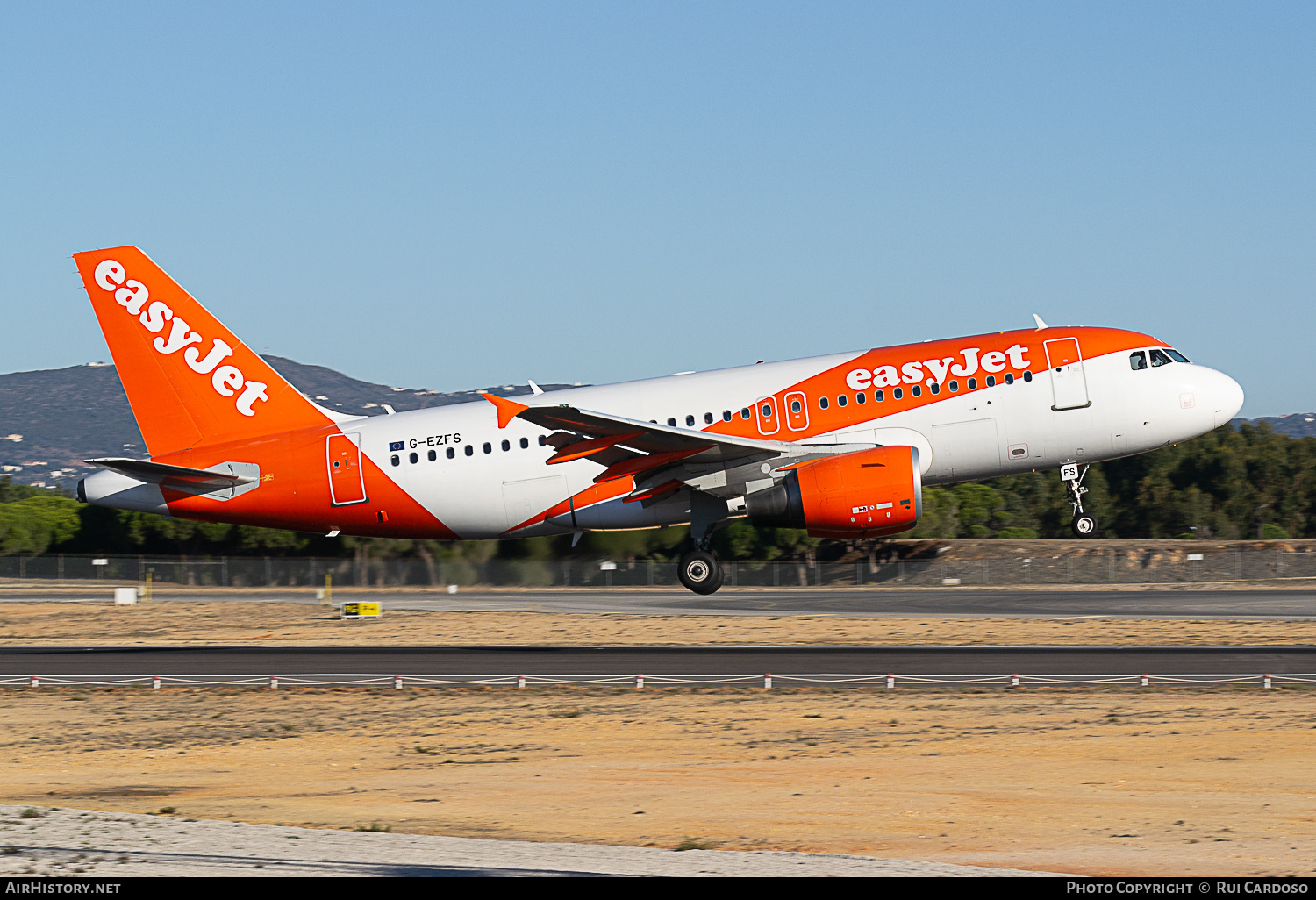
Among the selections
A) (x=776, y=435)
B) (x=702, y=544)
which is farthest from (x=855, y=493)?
(x=702, y=544)

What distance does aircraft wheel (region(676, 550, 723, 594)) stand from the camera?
3622cm

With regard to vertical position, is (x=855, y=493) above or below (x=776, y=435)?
below

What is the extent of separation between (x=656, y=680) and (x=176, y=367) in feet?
59.6

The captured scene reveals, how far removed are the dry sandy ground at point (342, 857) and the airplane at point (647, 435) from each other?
18951mm

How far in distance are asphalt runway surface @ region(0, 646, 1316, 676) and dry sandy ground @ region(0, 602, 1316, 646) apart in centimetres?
186

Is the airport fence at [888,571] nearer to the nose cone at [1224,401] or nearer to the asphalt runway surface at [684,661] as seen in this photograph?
the asphalt runway surface at [684,661]

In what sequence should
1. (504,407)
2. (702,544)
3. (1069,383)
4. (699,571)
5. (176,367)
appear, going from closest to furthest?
(1069,383) < (504,407) < (702,544) < (699,571) < (176,367)

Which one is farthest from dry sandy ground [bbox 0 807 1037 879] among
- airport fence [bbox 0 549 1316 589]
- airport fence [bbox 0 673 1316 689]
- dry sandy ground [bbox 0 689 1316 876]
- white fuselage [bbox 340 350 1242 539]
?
airport fence [bbox 0 549 1316 589]

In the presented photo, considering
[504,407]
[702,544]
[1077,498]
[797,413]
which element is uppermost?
[504,407]

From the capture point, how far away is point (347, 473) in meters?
35.7

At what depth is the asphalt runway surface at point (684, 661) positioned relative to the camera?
2644 centimetres

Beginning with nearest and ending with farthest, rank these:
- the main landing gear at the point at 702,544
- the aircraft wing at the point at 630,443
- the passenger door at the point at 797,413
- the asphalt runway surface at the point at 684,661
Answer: the asphalt runway surface at the point at 684,661 → the aircraft wing at the point at 630,443 → the passenger door at the point at 797,413 → the main landing gear at the point at 702,544

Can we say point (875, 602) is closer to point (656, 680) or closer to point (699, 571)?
point (699, 571)

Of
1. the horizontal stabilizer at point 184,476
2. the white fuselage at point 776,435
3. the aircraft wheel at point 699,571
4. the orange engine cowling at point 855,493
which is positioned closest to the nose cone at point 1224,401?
the white fuselage at point 776,435
